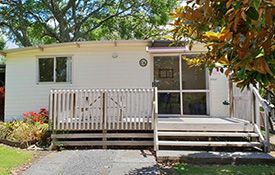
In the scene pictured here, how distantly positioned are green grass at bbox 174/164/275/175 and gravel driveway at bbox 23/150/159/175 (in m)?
0.65

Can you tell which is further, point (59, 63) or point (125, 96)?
point (59, 63)

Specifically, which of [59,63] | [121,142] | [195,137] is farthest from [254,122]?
[59,63]

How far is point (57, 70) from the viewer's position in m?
12.7

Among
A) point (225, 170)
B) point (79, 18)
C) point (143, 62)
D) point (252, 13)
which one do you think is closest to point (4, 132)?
point (143, 62)

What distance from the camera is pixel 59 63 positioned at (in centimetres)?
1272

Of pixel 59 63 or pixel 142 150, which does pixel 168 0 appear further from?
pixel 142 150

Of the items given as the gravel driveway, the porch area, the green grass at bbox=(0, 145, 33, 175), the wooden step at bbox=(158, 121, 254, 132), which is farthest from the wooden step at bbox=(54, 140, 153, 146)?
the green grass at bbox=(0, 145, 33, 175)

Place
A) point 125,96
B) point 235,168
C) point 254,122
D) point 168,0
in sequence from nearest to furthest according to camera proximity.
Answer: point 235,168 < point 254,122 < point 125,96 < point 168,0

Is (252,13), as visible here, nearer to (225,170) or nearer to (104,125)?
(225,170)

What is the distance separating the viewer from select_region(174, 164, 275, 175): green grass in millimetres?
6453

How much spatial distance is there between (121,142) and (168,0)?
65.6 ft

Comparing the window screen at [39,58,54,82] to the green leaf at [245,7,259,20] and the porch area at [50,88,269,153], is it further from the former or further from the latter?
the green leaf at [245,7,259,20]

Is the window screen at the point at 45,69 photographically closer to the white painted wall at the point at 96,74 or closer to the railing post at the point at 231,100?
the white painted wall at the point at 96,74

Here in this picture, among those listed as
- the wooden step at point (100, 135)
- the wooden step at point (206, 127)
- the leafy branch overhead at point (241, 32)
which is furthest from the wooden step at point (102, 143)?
the leafy branch overhead at point (241, 32)
